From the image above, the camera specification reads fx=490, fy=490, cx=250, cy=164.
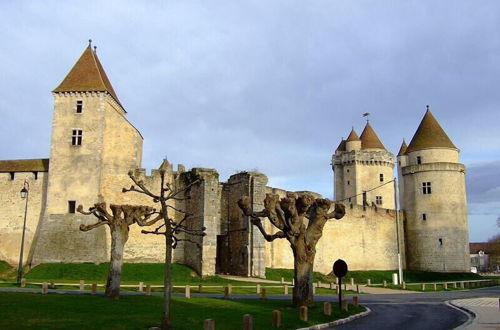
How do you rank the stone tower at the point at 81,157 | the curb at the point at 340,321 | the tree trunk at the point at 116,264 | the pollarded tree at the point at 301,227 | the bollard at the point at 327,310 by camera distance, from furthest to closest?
1. the stone tower at the point at 81,157
2. the tree trunk at the point at 116,264
3. the pollarded tree at the point at 301,227
4. the bollard at the point at 327,310
5. the curb at the point at 340,321

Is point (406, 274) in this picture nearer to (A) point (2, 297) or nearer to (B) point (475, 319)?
(B) point (475, 319)

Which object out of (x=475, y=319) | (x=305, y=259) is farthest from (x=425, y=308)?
(x=305, y=259)

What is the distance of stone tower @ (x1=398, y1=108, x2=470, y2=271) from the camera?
48.3 metres

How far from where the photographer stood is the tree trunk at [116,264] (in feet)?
63.9

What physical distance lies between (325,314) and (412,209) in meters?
36.6

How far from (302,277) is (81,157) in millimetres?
21626

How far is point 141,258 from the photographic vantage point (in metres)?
34.9

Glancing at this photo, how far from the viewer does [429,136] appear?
50562 millimetres

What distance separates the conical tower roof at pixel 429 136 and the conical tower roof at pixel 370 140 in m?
12.4

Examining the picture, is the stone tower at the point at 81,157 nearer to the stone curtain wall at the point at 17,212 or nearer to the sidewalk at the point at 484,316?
the stone curtain wall at the point at 17,212

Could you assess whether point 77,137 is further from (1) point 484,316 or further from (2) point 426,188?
(2) point 426,188

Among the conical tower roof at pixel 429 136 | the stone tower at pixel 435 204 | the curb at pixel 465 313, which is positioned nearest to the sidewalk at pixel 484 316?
the curb at pixel 465 313

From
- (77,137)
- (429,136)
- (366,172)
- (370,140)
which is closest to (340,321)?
(77,137)

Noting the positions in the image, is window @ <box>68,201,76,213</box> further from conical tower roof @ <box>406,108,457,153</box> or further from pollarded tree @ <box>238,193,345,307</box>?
conical tower roof @ <box>406,108,457,153</box>
